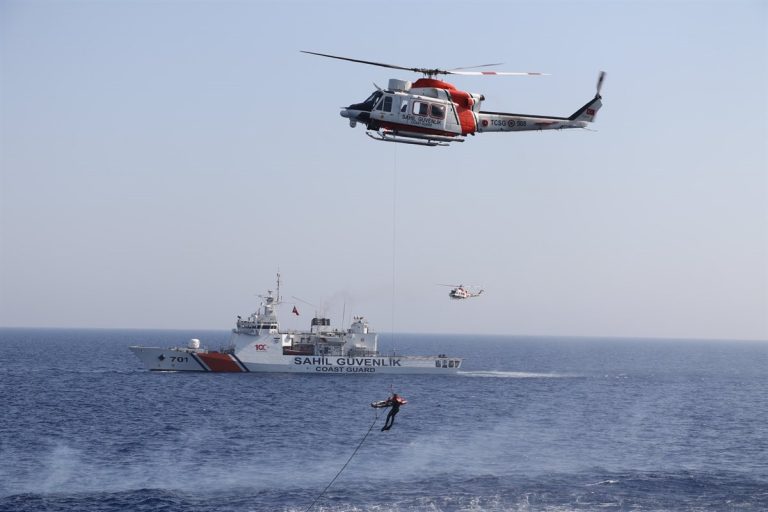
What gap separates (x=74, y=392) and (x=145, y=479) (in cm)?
4329

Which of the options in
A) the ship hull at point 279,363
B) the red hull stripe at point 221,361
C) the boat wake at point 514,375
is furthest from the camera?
the boat wake at point 514,375

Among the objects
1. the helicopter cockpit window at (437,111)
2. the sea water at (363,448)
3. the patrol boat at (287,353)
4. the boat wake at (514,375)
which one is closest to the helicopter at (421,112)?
the helicopter cockpit window at (437,111)

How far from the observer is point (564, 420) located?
70.4 m

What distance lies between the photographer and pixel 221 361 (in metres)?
96.0

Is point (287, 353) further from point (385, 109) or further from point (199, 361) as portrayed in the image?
point (385, 109)

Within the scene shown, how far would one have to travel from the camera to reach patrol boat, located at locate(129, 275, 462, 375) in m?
96.0

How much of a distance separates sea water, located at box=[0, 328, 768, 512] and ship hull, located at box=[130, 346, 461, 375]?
290cm

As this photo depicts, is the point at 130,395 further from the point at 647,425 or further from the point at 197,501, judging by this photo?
the point at 647,425

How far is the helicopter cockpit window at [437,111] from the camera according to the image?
39.6 metres

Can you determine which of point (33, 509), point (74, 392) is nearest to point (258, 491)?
point (33, 509)

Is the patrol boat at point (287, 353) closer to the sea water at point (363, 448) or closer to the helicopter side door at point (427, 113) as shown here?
the sea water at point (363, 448)

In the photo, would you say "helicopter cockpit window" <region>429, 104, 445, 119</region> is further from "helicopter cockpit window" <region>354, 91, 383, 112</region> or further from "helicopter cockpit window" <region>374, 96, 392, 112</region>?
"helicopter cockpit window" <region>354, 91, 383, 112</region>

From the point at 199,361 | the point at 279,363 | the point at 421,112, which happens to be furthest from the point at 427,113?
the point at 199,361

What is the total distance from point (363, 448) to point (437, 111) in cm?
2502
